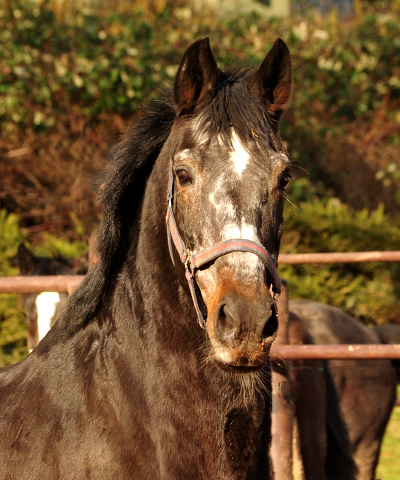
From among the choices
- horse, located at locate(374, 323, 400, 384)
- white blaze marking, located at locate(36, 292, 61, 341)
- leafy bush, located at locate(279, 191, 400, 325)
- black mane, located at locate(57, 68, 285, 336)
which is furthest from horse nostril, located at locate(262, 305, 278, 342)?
leafy bush, located at locate(279, 191, 400, 325)

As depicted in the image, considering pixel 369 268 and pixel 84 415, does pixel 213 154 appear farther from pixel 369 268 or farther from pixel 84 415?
pixel 369 268

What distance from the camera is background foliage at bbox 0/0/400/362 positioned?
7.57 meters

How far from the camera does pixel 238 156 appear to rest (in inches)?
76.4

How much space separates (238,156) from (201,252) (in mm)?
321

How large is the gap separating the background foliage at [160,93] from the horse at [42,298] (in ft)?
4.63

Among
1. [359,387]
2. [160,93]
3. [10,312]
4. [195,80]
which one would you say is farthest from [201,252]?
[10,312]

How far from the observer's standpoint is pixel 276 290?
6.18 ft

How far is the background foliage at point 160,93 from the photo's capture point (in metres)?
7.57

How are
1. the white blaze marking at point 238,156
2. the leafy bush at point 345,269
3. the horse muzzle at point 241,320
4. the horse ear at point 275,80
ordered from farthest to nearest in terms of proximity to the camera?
the leafy bush at point 345,269 < the horse ear at point 275,80 < the white blaze marking at point 238,156 < the horse muzzle at point 241,320

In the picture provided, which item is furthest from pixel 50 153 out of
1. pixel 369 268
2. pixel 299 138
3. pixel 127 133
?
pixel 127 133

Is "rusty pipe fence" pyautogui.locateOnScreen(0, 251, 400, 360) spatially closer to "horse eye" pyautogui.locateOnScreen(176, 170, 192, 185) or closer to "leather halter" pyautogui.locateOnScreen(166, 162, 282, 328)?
"leather halter" pyautogui.locateOnScreen(166, 162, 282, 328)

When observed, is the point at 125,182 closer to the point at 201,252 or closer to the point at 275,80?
the point at 201,252

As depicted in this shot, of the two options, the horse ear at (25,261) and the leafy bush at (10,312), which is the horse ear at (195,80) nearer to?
the horse ear at (25,261)

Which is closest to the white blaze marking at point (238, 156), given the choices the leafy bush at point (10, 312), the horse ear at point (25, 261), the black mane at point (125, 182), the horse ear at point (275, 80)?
the black mane at point (125, 182)
